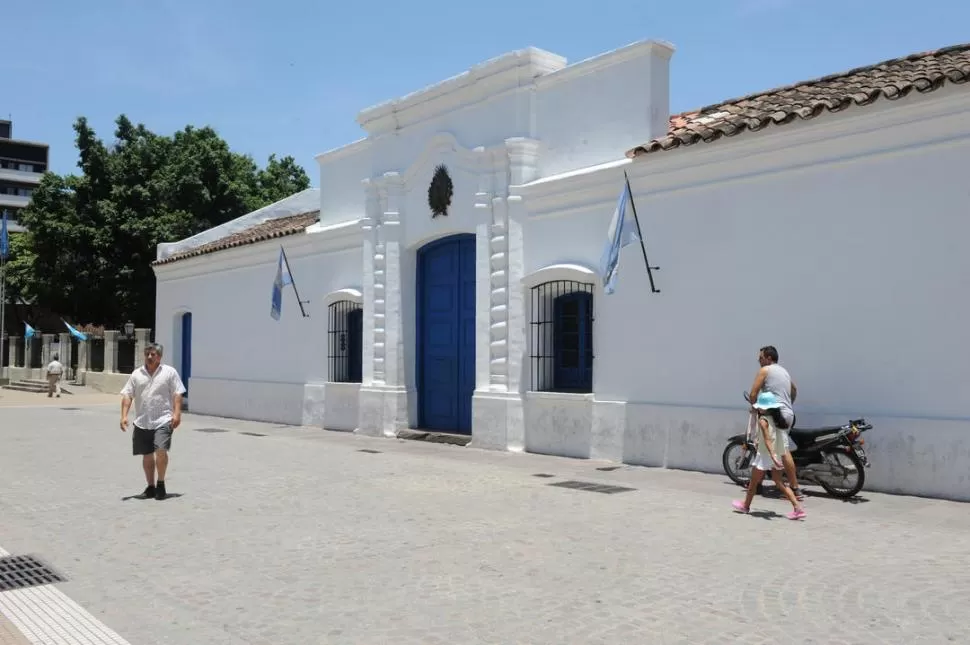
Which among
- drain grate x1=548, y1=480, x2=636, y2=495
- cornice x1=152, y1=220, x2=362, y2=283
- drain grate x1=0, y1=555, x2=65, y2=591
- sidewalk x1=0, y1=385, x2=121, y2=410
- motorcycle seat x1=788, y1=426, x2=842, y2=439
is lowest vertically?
drain grate x1=0, y1=555, x2=65, y2=591

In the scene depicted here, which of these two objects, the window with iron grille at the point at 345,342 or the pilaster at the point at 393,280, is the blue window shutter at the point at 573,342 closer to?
the pilaster at the point at 393,280

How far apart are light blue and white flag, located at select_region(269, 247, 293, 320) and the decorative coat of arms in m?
4.48

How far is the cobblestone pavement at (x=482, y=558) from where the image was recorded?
468 cm

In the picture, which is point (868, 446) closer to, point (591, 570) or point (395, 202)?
point (591, 570)

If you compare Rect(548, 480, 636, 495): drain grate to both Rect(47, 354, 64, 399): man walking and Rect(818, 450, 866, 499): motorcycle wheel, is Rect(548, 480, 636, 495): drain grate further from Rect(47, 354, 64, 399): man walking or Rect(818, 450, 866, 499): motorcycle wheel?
Rect(47, 354, 64, 399): man walking

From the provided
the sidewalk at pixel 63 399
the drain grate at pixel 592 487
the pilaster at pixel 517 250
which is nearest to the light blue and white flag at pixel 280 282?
the pilaster at pixel 517 250

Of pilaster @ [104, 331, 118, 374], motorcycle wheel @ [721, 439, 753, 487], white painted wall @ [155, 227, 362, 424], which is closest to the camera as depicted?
motorcycle wheel @ [721, 439, 753, 487]

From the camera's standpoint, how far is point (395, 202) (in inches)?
594

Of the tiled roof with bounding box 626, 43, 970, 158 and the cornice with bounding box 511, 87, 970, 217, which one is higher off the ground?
the tiled roof with bounding box 626, 43, 970, 158

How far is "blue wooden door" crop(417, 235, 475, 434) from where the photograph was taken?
13.9 meters

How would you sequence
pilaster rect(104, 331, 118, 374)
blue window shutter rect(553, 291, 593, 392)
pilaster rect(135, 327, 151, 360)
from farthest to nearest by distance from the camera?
1. pilaster rect(104, 331, 118, 374)
2. pilaster rect(135, 327, 151, 360)
3. blue window shutter rect(553, 291, 593, 392)

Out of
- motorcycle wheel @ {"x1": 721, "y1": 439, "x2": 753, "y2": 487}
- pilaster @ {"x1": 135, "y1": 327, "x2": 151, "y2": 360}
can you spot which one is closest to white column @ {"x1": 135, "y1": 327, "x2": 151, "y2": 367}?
pilaster @ {"x1": 135, "y1": 327, "x2": 151, "y2": 360}

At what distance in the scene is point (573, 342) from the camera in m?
12.2

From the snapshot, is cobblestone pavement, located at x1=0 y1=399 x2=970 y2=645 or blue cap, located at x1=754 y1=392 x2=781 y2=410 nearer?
cobblestone pavement, located at x1=0 y1=399 x2=970 y2=645
